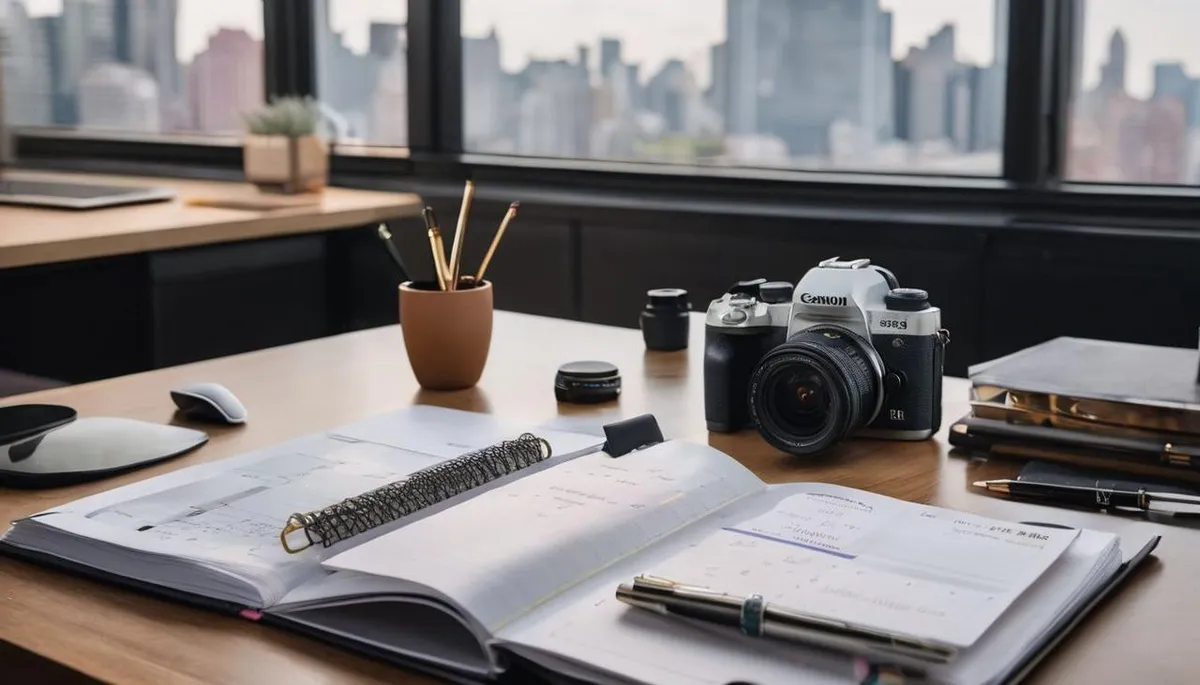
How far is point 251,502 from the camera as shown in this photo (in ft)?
3.25

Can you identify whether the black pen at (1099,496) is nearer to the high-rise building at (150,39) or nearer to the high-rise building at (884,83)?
the high-rise building at (884,83)

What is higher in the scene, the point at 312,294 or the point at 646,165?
the point at 646,165

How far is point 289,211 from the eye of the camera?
271 cm

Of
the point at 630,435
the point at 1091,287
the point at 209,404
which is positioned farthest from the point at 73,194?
the point at 630,435

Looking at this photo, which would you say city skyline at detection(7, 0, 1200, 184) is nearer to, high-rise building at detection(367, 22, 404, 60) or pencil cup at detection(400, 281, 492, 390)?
high-rise building at detection(367, 22, 404, 60)

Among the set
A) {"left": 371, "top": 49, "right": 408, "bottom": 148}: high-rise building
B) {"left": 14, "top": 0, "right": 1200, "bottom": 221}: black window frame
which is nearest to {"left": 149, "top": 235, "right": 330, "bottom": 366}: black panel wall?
{"left": 14, "top": 0, "right": 1200, "bottom": 221}: black window frame

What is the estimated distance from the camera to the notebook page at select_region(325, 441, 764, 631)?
0.79 metres

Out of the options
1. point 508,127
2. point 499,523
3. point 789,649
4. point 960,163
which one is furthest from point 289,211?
point 789,649

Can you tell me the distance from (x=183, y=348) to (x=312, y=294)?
0.34 m

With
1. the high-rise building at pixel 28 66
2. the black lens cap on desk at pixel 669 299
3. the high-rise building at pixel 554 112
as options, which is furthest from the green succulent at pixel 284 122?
the black lens cap on desk at pixel 669 299

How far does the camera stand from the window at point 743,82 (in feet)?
8.53

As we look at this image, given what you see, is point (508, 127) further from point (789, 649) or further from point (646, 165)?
point (789, 649)

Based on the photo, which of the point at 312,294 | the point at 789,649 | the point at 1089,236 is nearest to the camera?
the point at 789,649

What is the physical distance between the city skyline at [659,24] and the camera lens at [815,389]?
1.52 meters
